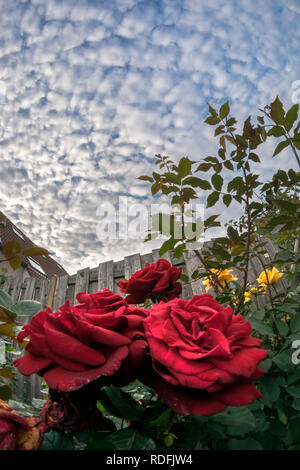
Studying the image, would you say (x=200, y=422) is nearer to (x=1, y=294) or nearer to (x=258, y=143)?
(x=1, y=294)

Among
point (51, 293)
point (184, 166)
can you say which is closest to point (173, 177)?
point (184, 166)

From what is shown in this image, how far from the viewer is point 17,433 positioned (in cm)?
39

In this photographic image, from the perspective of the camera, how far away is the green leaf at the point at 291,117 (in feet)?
2.64

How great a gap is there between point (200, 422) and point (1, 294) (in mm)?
491

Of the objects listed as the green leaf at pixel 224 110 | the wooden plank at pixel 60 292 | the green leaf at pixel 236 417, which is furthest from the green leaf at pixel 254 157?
the wooden plank at pixel 60 292

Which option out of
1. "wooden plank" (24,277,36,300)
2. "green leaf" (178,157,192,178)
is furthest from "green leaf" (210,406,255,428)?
"wooden plank" (24,277,36,300)

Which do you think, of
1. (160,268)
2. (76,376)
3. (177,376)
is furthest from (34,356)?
(160,268)

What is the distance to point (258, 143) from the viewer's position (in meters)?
0.91

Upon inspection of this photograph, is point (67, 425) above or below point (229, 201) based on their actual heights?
below

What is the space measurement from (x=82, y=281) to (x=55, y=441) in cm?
264

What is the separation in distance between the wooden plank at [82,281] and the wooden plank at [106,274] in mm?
195

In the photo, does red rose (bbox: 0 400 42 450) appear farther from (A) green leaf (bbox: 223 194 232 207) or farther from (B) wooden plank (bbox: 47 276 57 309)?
(B) wooden plank (bbox: 47 276 57 309)

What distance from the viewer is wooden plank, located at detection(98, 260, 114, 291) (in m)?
2.78

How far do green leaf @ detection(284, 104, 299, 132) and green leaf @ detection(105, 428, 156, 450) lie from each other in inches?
33.9
